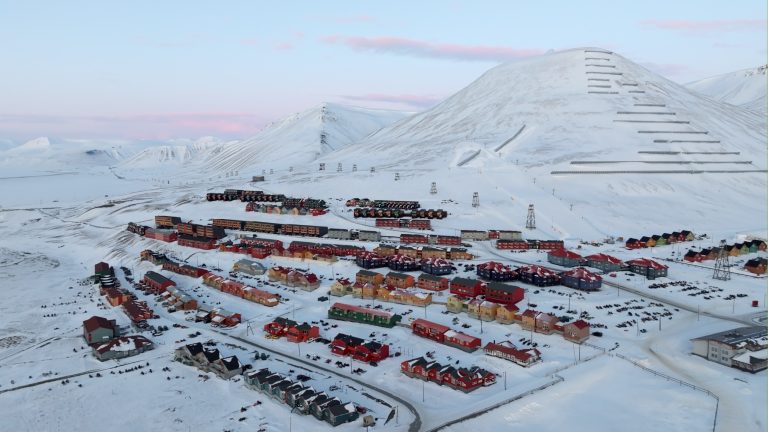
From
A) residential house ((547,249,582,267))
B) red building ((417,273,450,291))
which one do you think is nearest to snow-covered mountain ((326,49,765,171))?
residential house ((547,249,582,267))

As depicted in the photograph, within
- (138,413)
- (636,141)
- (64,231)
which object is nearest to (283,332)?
(138,413)

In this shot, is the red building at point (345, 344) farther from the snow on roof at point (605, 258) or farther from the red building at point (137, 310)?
the snow on roof at point (605, 258)

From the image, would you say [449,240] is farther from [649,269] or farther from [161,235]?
[161,235]

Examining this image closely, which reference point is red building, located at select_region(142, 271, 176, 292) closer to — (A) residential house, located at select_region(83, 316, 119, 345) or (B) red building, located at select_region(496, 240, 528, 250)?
(A) residential house, located at select_region(83, 316, 119, 345)

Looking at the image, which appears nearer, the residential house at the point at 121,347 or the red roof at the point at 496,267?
the residential house at the point at 121,347

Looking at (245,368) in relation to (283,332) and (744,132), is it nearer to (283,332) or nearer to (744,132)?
(283,332)

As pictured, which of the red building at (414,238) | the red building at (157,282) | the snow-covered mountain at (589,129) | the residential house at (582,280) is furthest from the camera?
the snow-covered mountain at (589,129)

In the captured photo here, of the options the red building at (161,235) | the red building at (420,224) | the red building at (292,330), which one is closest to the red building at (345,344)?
the red building at (292,330)
